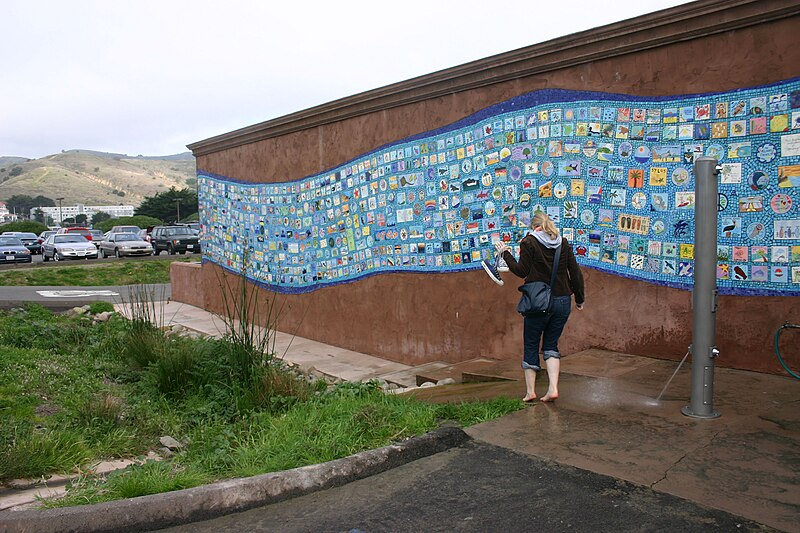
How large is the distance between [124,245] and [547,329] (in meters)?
31.0

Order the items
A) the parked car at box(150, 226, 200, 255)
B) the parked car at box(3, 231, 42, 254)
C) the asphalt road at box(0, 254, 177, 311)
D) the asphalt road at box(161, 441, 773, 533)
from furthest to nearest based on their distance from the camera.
→ the parked car at box(3, 231, 42, 254) → the parked car at box(150, 226, 200, 255) → the asphalt road at box(0, 254, 177, 311) → the asphalt road at box(161, 441, 773, 533)

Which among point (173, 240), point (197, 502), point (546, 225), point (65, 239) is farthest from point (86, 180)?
point (197, 502)

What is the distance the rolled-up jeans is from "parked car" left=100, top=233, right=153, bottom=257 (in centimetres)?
3049

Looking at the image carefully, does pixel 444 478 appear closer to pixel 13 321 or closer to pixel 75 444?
pixel 75 444

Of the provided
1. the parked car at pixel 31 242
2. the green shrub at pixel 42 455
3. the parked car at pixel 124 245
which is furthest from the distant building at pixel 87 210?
the green shrub at pixel 42 455

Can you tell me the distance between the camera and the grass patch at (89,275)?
70.0ft

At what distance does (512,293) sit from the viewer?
7941 millimetres

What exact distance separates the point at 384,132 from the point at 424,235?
181 centimetres

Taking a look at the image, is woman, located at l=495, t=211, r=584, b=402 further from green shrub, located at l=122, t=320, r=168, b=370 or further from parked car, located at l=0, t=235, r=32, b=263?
parked car, located at l=0, t=235, r=32, b=263

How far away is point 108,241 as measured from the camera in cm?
3350

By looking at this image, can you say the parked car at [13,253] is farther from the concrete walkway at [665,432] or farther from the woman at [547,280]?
the woman at [547,280]

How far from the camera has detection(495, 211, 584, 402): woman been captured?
16.9 feet

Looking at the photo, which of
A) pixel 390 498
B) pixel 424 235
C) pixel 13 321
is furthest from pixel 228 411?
pixel 13 321

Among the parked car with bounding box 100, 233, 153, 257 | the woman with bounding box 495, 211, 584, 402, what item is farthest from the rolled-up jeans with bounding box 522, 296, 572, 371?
the parked car with bounding box 100, 233, 153, 257
